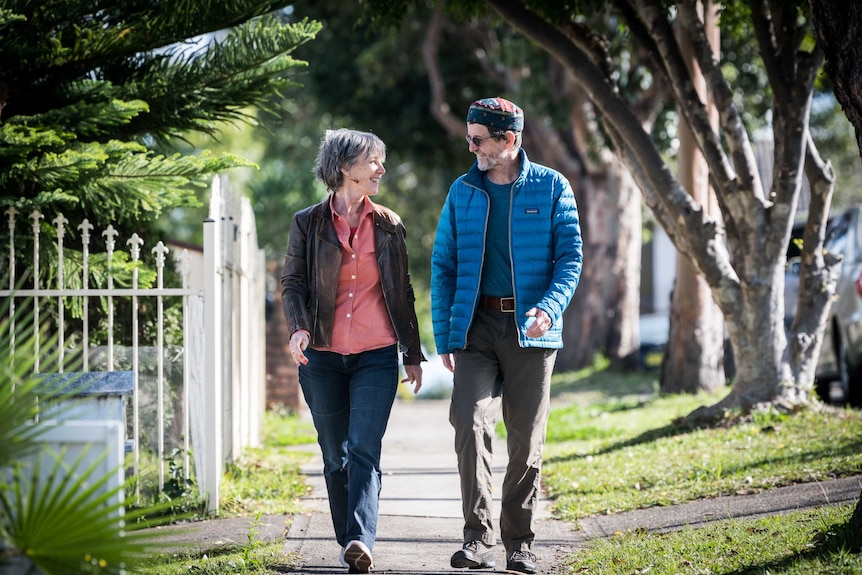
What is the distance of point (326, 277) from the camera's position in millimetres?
4910

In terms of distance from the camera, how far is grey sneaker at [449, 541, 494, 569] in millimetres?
4648

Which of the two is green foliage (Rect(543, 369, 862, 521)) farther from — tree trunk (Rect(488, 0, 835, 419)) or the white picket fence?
the white picket fence

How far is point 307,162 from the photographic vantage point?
3083cm

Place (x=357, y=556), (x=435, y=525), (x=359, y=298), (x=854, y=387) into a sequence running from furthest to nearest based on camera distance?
(x=854, y=387)
(x=435, y=525)
(x=359, y=298)
(x=357, y=556)

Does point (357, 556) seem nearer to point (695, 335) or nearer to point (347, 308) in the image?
point (347, 308)

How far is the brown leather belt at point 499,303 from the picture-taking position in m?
4.84

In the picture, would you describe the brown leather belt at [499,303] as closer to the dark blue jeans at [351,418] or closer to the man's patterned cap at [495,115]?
the dark blue jeans at [351,418]

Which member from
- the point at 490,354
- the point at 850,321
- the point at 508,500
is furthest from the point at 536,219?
the point at 850,321

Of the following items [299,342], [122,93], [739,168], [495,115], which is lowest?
[299,342]

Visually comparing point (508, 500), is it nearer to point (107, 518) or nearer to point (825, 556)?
point (825, 556)

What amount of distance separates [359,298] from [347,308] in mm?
77

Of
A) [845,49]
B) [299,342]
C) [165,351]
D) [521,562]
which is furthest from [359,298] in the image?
[845,49]

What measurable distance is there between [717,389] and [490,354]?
8418 millimetres

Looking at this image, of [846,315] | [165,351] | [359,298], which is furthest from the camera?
[846,315]
